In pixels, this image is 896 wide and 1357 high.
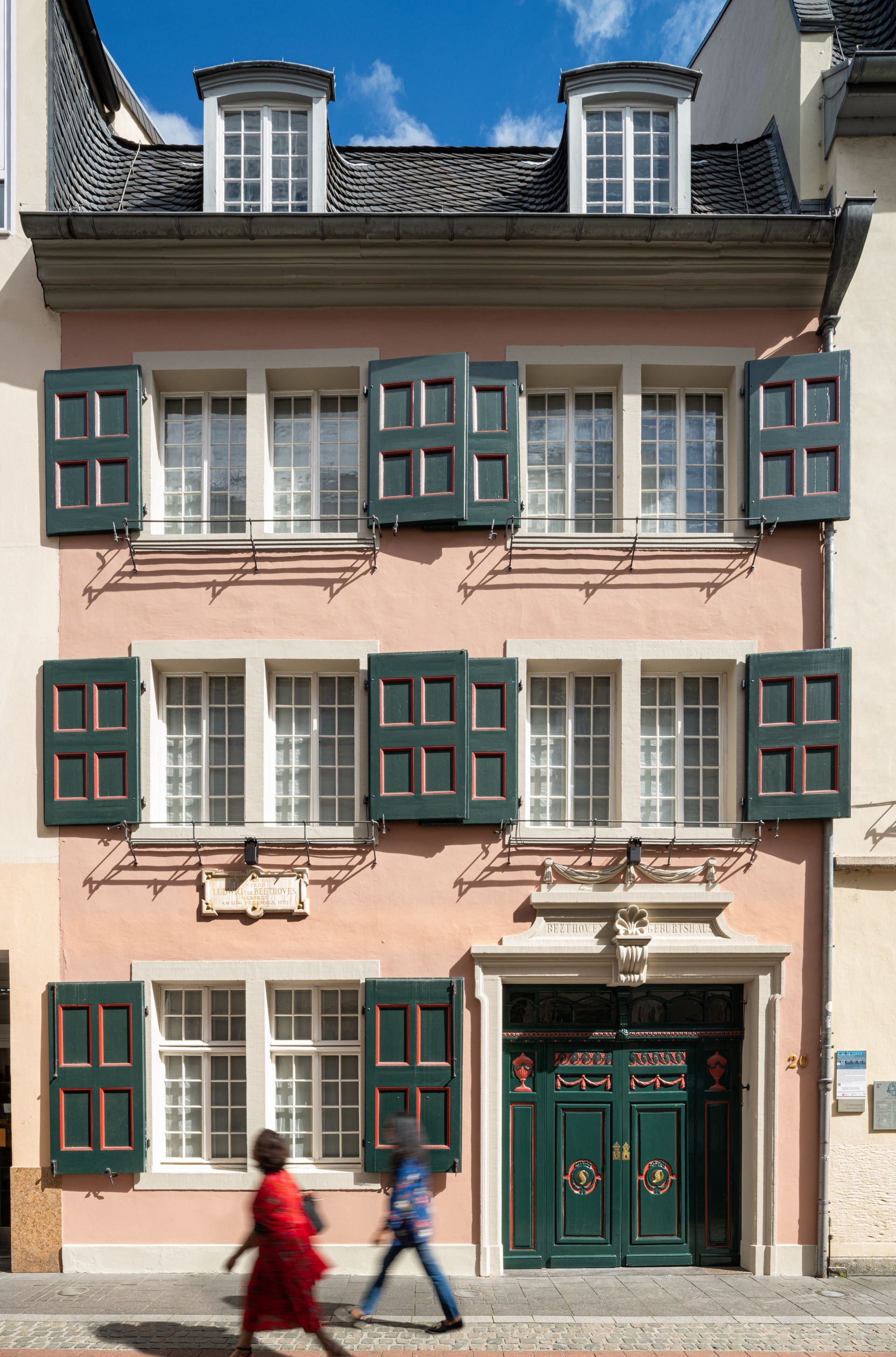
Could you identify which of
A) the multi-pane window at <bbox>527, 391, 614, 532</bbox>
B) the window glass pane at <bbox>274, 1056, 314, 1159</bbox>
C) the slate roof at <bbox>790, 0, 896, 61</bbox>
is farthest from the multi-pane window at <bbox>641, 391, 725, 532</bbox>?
the window glass pane at <bbox>274, 1056, 314, 1159</bbox>

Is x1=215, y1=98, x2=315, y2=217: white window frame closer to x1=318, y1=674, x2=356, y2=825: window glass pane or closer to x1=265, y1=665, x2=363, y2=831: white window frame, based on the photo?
x1=265, y1=665, x2=363, y2=831: white window frame

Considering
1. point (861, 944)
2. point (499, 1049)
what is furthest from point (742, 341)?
point (499, 1049)

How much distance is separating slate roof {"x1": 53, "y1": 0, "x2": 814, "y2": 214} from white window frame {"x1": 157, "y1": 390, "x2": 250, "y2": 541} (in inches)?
75.0

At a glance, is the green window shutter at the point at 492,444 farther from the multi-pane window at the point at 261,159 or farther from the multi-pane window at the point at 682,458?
the multi-pane window at the point at 261,159

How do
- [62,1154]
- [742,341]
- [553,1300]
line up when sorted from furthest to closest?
[742,341], [62,1154], [553,1300]

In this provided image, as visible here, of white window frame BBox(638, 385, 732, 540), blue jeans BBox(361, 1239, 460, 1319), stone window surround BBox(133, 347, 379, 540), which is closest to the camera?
blue jeans BBox(361, 1239, 460, 1319)

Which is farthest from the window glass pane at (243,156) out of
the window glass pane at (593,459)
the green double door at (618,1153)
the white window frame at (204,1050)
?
the green double door at (618,1153)

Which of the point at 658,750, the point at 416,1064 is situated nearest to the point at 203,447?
the point at 658,750

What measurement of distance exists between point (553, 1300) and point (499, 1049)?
2085mm

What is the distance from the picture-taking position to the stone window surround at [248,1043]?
9.14 metres

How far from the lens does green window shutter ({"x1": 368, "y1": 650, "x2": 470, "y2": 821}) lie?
931cm

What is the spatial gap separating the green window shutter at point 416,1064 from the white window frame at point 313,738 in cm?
174

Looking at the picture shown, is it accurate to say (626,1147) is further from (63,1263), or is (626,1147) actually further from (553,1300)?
(63,1263)

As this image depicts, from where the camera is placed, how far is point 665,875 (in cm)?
930
